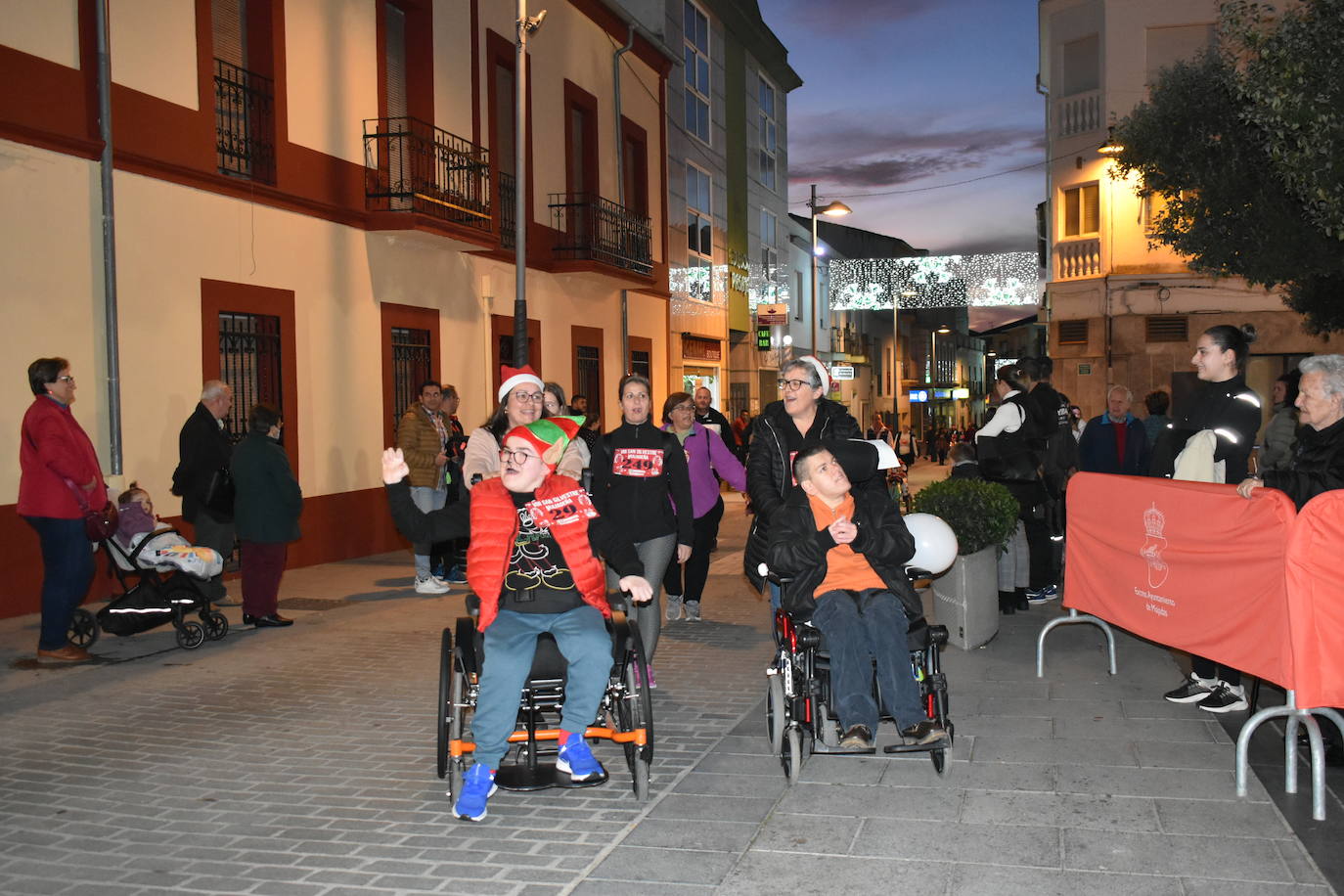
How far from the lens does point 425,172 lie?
632 inches

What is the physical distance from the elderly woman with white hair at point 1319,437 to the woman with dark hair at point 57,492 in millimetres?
7396

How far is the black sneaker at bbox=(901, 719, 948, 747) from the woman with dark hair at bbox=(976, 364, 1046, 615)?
4739 millimetres

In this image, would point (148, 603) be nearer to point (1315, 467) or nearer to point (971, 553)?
point (971, 553)

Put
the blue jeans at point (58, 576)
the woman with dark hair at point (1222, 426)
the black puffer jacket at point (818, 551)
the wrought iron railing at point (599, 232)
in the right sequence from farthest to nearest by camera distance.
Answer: the wrought iron railing at point (599, 232) < the blue jeans at point (58, 576) < the woman with dark hair at point (1222, 426) < the black puffer jacket at point (818, 551)

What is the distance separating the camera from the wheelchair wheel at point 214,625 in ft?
30.6

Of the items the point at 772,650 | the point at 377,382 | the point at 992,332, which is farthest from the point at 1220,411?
the point at 992,332

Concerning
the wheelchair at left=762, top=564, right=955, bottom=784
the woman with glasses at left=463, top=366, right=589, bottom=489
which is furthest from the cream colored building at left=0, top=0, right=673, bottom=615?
the wheelchair at left=762, top=564, right=955, bottom=784

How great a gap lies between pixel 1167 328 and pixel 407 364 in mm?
19482

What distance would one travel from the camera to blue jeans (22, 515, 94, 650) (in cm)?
845

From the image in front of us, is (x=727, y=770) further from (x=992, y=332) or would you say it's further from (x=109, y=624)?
(x=992, y=332)

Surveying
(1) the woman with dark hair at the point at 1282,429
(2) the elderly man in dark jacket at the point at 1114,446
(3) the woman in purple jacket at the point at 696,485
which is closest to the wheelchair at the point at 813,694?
(3) the woman in purple jacket at the point at 696,485

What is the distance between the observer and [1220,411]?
6.86m

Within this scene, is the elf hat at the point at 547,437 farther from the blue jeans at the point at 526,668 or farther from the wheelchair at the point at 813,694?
the wheelchair at the point at 813,694

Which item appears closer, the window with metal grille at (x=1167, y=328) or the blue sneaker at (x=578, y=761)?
the blue sneaker at (x=578, y=761)
